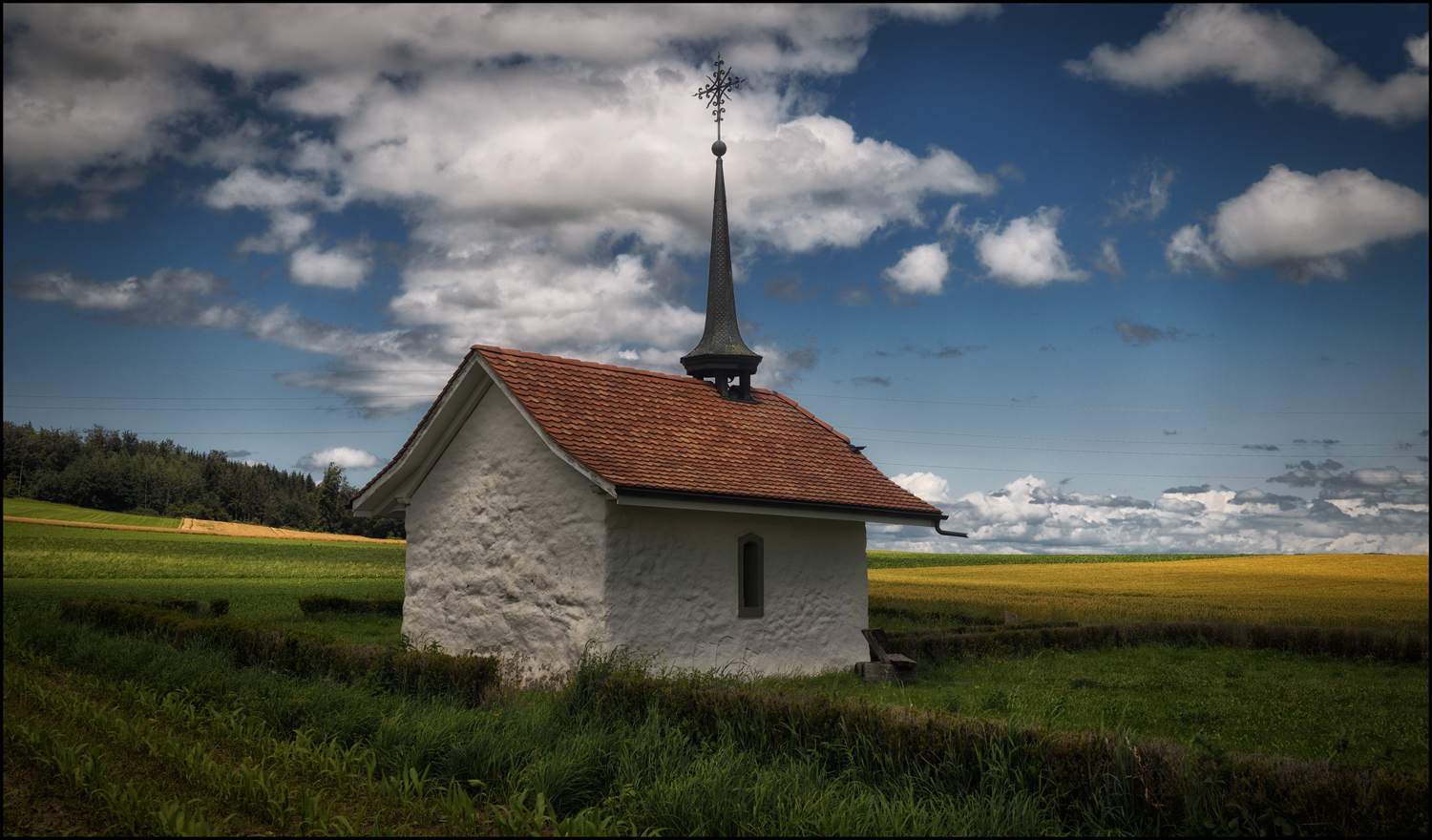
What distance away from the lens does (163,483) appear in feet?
307

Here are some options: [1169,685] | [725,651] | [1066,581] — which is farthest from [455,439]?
[1066,581]

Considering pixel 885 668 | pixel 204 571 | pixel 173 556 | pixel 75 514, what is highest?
pixel 885 668

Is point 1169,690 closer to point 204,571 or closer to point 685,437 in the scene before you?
point 685,437

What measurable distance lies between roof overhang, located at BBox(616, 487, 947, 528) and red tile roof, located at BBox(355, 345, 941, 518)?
0.09m

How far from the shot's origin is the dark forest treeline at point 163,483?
283ft

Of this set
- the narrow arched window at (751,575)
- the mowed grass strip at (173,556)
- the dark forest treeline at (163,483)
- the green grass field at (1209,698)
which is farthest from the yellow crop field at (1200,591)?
the dark forest treeline at (163,483)

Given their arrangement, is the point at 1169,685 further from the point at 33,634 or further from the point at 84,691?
the point at 33,634

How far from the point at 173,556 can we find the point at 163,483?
183 ft

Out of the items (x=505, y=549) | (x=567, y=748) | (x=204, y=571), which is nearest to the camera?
(x=567, y=748)

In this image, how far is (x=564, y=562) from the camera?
48.3 feet

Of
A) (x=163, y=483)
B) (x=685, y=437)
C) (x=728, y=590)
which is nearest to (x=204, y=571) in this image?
(x=685, y=437)

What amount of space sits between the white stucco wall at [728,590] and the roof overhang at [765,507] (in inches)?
17.5

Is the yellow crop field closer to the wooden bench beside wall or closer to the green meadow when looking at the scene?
the green meadow

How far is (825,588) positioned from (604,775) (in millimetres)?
10021
